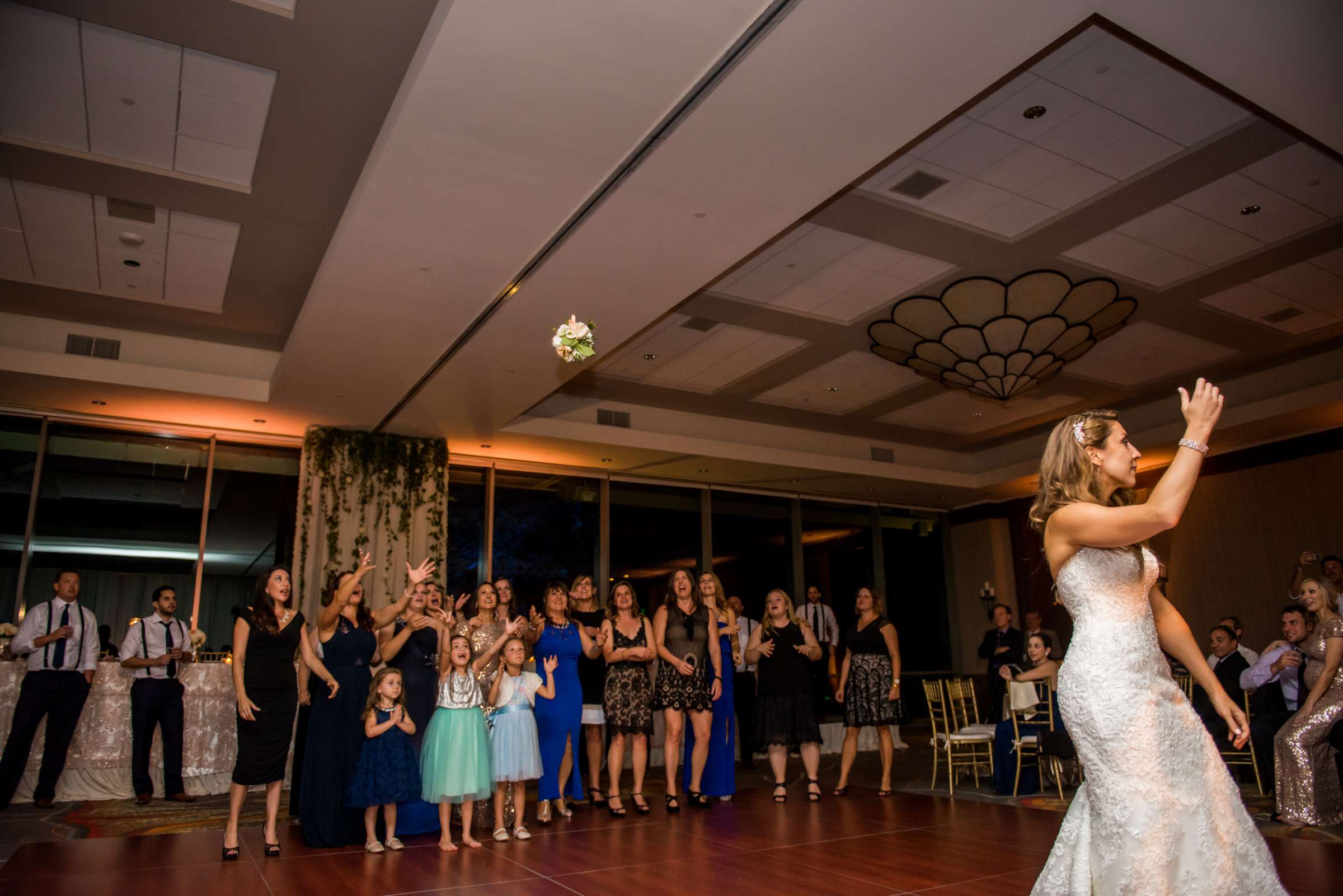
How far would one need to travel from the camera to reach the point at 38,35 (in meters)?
4.65

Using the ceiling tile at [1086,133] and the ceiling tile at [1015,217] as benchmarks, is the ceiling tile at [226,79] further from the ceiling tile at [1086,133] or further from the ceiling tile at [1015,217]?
the ceiling tile at [1015,217]

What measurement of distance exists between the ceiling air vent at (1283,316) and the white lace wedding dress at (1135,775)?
→ 780cm

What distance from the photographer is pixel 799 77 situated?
4.16 meters

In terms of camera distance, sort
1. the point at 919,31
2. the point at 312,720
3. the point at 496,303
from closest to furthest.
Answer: the point at 919,31
the point at 312,720
the point at 496,303

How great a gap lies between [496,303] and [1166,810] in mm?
5313

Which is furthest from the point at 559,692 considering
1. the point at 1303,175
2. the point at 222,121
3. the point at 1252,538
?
the point at 1252,538

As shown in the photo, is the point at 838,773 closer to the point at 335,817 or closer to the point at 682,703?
the point at 682,703

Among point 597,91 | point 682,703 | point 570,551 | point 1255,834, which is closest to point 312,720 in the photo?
point 682,703

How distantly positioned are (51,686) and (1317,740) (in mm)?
9077

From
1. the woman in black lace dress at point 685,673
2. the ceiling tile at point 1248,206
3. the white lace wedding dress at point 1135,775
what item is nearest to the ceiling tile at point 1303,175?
the ceiling tile at point 1248,206

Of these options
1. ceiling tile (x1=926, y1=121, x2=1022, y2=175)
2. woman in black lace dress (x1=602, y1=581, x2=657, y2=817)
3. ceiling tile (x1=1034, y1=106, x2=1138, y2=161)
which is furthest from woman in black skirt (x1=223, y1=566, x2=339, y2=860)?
ceiling tile (x1=1034, y1=106, x2=1138, y2=161)

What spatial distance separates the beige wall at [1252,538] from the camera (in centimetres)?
1112

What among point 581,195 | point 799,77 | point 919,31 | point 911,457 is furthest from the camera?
point 911,457

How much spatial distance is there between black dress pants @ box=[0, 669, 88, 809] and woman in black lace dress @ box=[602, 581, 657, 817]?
4.32m
